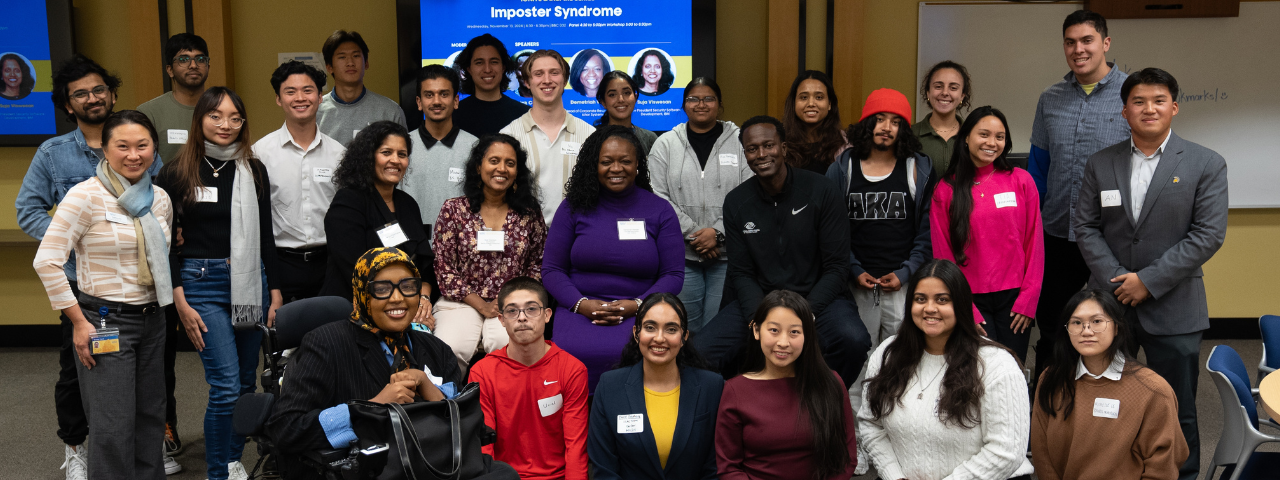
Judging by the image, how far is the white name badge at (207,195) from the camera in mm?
3262

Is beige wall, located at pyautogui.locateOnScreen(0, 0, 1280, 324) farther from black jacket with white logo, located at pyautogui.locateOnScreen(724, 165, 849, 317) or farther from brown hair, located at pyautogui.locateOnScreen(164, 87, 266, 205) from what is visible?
brown hair, located at pyautogui.locateOnScreen(164, 87, 266, 205)

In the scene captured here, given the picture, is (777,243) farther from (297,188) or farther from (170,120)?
(170,120)

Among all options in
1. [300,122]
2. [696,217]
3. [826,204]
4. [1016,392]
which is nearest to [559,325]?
[696,217]

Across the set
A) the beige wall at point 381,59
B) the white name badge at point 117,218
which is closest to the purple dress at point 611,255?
the white name badge at point 117,218

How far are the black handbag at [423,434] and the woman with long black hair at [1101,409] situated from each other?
1827mm

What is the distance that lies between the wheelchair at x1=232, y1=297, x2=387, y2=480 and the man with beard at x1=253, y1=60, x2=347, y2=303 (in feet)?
2.42

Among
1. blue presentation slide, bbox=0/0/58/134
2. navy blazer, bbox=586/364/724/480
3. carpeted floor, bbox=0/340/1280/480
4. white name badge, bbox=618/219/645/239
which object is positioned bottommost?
carpeted floor, bbox=0/340/1280/480

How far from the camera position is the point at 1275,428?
2.91 meters

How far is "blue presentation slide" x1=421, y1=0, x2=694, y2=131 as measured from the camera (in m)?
5.18

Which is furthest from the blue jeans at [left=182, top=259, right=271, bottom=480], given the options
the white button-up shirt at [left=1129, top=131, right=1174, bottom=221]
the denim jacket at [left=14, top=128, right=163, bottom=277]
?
the white button-up shirt at [left=1129, top=131, right=1174, bottom=221]

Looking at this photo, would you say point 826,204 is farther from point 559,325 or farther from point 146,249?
point 146,249

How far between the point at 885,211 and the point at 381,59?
3491mm

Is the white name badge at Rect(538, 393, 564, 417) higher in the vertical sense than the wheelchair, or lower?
lower

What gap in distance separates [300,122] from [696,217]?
1781 mm
